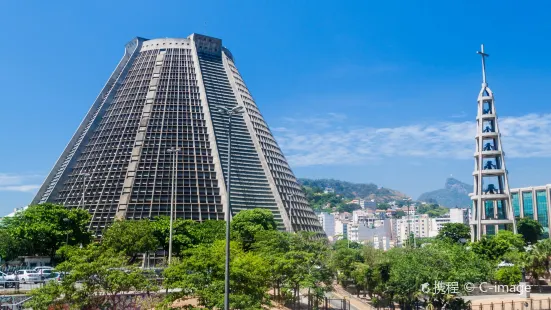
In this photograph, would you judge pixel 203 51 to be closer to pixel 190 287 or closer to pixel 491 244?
pixel 491 244

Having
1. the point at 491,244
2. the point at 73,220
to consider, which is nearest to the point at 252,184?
the point at 73,220

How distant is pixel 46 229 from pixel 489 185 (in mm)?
63889

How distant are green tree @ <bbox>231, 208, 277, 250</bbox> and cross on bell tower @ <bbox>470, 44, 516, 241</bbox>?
117ft

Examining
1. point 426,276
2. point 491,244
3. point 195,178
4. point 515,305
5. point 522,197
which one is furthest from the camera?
point 522,197

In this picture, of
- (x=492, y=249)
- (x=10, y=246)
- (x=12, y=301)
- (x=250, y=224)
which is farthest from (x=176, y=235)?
(x=492, y=249)

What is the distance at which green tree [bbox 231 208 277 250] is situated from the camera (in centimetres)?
6125

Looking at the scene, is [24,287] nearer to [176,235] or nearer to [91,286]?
[91,286]

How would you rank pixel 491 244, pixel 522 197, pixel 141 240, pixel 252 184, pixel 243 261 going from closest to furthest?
1. pixel 243 261
2. pixel 141 240
3. pixel 491 244
4. pixel 252 184
5. pixel 522 197

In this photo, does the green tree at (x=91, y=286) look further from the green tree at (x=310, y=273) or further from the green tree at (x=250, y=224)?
the green tree at (x=250, y=224)

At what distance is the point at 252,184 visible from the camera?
265ft

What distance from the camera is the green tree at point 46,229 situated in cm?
5500

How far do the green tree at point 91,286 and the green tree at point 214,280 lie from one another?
6.70ft

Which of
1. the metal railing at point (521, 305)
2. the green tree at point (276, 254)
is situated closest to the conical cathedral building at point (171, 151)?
the green tree at point (276, 254)

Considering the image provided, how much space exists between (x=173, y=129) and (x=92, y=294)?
54167 mm
